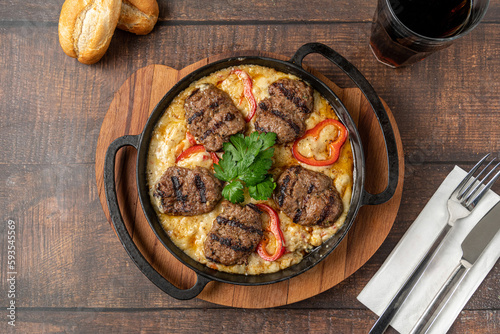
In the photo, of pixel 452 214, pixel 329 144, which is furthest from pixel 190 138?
pixel 452 214

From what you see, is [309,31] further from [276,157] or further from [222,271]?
[222,271]

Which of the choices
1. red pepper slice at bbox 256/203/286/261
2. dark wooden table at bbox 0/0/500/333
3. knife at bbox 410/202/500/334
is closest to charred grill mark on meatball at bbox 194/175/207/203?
red pepper slice at bbox 256/203/286/261

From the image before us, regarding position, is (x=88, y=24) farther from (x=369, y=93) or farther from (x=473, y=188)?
(x=473, y=188)

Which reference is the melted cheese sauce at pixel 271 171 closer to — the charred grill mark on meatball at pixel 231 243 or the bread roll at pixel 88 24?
the charred grill mark on meatball at pixel 231 243

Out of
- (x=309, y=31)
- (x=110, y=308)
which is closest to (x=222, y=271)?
(x=110, y=308)

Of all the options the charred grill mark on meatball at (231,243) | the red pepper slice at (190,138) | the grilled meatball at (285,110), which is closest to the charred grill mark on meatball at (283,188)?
the grilled meatball at (285,110)
